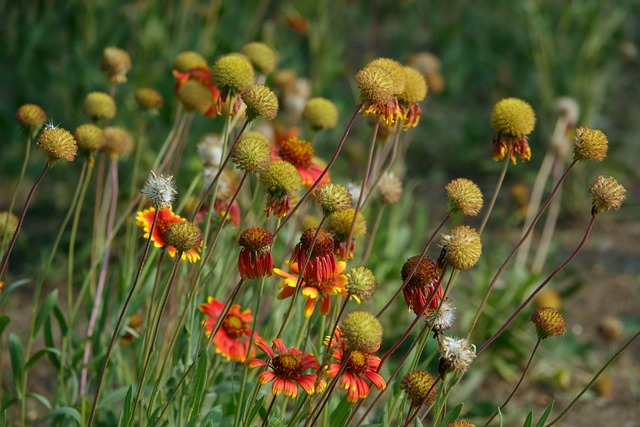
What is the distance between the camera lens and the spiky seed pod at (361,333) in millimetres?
1334

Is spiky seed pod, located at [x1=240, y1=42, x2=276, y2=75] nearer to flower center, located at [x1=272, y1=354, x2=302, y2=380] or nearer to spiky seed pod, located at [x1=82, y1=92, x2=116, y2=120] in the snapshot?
spiky seed pod, located at [x1=82, y1=92, x2=116, y2=120]

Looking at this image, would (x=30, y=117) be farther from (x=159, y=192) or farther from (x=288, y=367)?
(x=288, y=367)

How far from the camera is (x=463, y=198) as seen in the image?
4.90 ft

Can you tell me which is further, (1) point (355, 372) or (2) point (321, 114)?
(2) point (321, 114)

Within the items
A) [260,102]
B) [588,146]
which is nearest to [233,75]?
[260,102]

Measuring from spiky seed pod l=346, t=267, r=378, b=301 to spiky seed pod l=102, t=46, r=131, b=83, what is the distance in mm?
1090

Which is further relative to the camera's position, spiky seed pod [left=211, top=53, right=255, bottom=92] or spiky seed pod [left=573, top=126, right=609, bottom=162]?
spiky seed pod [left=211, top=53, right=255, bottom=92]

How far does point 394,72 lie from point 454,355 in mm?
543

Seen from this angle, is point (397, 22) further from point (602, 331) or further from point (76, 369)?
point (76, 369)

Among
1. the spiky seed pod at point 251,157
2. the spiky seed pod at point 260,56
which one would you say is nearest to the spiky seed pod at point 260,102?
the spiky seed pod at point 251,157

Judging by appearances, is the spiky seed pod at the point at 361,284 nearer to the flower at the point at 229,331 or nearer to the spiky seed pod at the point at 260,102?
the spiky seed pod at the point at 260,102

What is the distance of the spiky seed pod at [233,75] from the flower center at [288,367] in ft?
1.71

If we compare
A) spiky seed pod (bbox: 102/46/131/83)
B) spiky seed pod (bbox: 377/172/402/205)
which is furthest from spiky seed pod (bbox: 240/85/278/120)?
spiky seed pod (bbox: 102/46/131/83)

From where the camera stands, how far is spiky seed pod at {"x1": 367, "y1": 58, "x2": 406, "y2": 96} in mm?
1593
